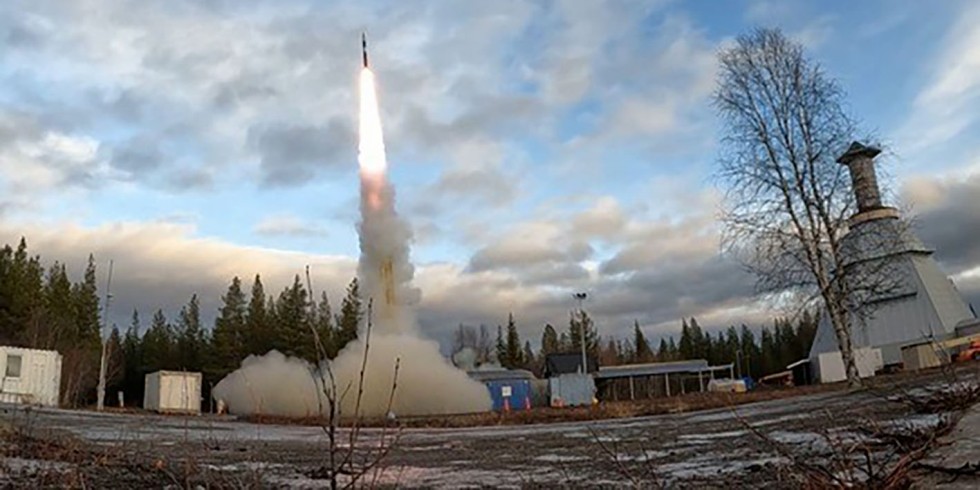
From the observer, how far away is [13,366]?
31609mm

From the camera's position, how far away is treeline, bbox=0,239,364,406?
199 ft

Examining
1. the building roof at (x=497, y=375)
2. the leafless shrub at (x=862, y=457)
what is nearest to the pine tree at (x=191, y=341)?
the building roof at (x=497, y=375)

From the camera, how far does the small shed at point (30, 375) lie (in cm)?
3120

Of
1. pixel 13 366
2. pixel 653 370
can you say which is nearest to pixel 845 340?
pixel 13 366

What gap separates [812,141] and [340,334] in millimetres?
54224

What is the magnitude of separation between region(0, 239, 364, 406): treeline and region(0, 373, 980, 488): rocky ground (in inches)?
1760

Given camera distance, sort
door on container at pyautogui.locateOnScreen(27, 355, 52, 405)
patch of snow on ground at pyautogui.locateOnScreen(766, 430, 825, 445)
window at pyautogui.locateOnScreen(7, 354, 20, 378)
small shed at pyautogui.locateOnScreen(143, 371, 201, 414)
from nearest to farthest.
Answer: patch of snow on ground at pyautogui.locateOnScreen(766, 430, 825, 445) → window at pyautogui.locateOnScreen(7, 354, 20, 378) → door on container at pyautogui.locateOnScreen(27, 355, 52, 405) → small shed at pyautogui.locateOnScreen(143, 371, 201, 414)

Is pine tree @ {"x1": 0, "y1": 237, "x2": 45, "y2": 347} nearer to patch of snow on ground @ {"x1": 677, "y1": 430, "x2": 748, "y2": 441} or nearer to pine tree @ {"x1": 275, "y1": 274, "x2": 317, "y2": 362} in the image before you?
pine tree @ {"x1": 275, "y1": 274, "x2": 317, "y2": 362}

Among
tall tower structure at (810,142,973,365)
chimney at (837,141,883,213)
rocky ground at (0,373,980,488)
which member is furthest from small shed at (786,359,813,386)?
rocky ground at (0,373,980,488)

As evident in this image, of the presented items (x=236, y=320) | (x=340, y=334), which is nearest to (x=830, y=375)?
(x=340, y=334)

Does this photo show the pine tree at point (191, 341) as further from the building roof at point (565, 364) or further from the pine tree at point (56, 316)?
the building roof at point (565, 364)

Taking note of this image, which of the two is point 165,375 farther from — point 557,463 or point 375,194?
point 557,463

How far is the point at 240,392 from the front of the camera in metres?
42.9

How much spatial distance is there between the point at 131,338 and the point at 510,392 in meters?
50.8
